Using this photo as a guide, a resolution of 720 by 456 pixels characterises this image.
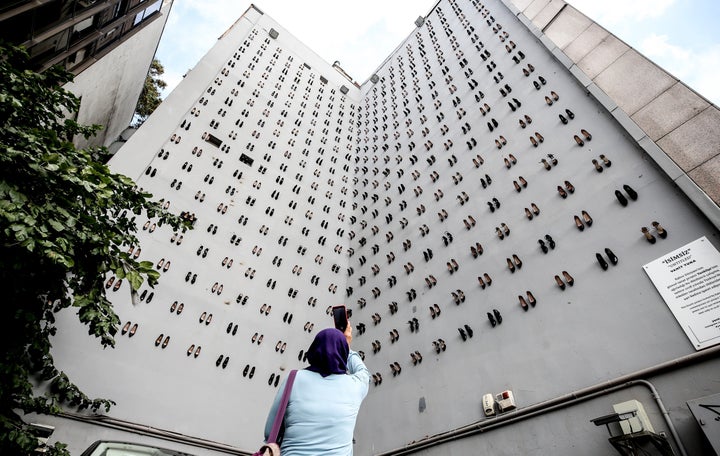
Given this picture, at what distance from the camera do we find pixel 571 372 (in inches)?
258

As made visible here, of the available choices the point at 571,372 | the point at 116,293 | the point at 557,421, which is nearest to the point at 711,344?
the point at 571,372

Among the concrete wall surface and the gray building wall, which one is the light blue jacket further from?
the gray building wall

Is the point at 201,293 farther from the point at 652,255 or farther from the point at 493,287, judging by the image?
the point at 652,255

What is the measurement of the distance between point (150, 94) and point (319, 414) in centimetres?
2476

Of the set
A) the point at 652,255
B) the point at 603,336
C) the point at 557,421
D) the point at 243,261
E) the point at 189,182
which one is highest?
the point at 189,182

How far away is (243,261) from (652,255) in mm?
10308

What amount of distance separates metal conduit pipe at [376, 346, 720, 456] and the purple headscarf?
5344mm

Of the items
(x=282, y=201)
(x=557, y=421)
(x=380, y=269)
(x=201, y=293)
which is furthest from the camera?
(x=282, y=201)

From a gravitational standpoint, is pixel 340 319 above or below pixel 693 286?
below

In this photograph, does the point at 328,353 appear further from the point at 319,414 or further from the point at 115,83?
the point at 115,83

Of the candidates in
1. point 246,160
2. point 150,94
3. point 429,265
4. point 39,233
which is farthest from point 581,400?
point 150,94

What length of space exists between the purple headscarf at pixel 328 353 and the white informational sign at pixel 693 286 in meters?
6.02

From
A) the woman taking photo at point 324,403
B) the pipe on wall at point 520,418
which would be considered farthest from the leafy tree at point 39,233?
the pipe on wall at point 520,418

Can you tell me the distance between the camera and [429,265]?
11109mm
